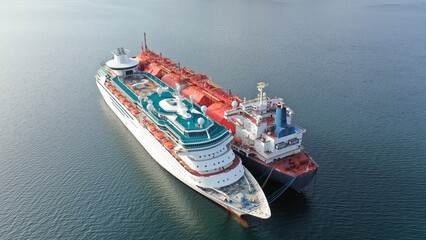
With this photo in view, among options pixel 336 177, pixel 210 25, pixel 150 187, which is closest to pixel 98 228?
pixel 150 187

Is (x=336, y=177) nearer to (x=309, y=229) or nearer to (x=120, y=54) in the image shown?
(x=309, y=229)

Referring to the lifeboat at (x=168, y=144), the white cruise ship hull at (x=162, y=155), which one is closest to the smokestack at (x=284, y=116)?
the white cruise ship hull at (x=162, y=155)

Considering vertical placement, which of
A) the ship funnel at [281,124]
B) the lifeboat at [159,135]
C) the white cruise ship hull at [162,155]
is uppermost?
the ship funnel at [281,124]

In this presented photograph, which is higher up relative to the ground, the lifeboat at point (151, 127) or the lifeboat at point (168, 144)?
the lifeboat at point (151, 127)

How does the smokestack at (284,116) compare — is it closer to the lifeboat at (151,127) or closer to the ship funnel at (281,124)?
the ship funnel at (281,124)

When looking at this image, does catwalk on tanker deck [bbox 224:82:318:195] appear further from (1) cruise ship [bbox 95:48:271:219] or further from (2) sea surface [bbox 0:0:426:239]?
(2) sea surface [bbox 0:0:426:239]

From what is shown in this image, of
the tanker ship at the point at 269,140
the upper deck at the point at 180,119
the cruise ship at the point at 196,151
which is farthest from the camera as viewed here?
the tanker ship at the point at 269,140

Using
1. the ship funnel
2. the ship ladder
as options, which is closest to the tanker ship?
the ship funnel
